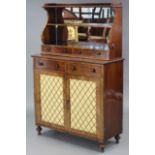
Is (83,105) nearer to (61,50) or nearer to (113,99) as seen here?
(113,99)

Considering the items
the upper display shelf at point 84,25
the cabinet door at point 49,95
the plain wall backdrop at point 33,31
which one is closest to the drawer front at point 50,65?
the cabinet door at point 49,95

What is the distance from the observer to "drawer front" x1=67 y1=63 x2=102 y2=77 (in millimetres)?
3139

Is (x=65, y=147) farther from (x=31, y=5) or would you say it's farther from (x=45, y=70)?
(x=31, y=5)

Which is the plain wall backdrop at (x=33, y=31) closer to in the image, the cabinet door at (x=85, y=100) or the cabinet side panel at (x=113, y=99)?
the cabinet side panel at (x=113, y=99)

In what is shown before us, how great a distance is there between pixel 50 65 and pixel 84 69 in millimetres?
472

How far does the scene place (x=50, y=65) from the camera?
3.58 m

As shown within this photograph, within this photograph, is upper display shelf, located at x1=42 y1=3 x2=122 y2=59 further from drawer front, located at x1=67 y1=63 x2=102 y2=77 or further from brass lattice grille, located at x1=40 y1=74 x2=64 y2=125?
brass lattice grille, located at x1=40 y1=74 x2=64 y2=125

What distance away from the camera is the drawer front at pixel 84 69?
314 centimetres

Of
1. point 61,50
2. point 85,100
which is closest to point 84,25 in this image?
point 61,50

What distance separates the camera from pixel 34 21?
4.66m

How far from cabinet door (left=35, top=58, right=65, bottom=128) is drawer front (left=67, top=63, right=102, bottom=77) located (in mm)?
136

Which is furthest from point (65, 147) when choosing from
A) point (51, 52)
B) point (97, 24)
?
point (97, 24)

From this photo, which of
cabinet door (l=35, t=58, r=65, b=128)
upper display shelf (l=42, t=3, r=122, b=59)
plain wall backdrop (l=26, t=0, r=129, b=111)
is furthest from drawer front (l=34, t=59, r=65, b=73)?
plain wall backdrop (l=26, t=0, r=129, b=111)

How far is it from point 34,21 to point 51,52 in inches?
42.9
